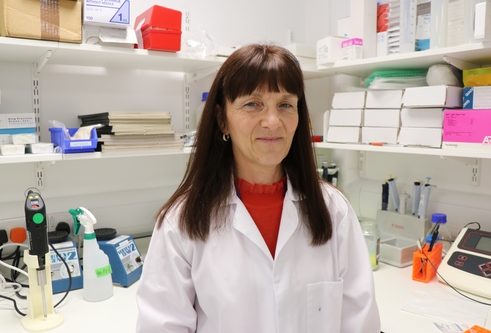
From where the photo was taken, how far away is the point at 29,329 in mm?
1211

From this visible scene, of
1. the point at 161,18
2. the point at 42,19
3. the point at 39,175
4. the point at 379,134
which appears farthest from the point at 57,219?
the point at 379,134

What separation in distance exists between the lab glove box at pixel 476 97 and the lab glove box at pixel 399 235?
0.58 metres

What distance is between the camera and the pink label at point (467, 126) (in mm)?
1417

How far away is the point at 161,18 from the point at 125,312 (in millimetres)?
1103

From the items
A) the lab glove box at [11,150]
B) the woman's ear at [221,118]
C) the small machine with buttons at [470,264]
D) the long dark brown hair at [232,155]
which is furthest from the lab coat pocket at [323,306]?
the lab glove box at [11,150]

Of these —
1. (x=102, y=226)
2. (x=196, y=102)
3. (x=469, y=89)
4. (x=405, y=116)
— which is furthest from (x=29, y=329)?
(x=469, y=89)

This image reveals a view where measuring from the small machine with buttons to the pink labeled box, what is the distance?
0.38 m

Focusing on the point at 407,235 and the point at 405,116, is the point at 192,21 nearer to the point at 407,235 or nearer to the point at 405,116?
the point at 405,116

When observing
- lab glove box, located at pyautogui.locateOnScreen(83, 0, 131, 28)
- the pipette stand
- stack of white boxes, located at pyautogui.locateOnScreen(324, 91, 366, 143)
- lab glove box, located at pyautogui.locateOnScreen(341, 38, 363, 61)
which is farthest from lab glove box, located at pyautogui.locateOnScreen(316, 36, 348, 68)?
the pipette stand

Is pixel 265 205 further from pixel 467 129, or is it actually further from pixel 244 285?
pixel 467 129

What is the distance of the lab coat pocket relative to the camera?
1025 millimetres

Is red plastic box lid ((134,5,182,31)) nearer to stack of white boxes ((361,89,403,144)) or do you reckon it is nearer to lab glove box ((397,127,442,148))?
stack of white boxes ((361,89,403,144))

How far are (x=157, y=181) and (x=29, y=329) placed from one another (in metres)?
0.98

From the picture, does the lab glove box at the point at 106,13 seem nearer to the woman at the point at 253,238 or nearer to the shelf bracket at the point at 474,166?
the woman at the point at 253,238
